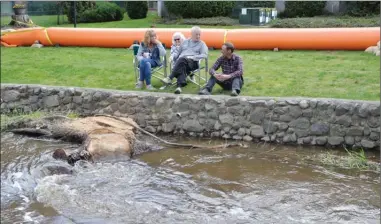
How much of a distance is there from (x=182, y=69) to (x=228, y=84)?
30.1 inches

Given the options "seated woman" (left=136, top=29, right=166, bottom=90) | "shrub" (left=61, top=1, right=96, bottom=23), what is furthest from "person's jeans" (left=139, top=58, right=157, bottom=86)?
"shrub" (left=61, top=1, right=96, bottom=23)

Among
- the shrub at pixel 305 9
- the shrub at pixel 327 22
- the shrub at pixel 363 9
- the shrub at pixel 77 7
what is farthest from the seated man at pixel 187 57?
the shrub at pixel 77 7

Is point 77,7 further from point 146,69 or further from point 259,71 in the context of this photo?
point 259,71

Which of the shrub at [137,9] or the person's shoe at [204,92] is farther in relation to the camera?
the shrub at [137,9]

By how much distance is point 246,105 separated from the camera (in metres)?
6.95

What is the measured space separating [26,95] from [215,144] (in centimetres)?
344

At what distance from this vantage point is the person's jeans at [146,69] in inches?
307

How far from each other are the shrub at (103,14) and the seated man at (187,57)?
844 cm

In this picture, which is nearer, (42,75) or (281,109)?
(281,109)

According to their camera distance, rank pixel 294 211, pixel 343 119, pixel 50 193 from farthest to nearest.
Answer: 1. pixel 343 119
2. pixel 50 193
3. pixel 294 211

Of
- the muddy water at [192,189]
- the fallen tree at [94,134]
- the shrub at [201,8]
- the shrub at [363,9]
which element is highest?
the shrub at [201,8]

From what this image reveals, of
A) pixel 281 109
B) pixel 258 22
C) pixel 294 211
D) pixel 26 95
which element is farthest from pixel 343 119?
pixel 258 22

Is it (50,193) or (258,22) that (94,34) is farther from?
(50,193)

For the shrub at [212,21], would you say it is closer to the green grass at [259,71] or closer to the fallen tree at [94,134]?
the green grass at [259,71]
